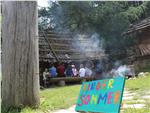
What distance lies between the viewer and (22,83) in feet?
21.5

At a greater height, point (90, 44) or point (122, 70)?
point (90, 44)

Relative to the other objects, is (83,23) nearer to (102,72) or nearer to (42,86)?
(102,72)

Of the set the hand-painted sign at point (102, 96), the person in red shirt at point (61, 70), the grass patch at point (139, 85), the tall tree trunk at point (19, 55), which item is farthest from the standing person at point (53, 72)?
the hand-painted sign at point (102, 96)

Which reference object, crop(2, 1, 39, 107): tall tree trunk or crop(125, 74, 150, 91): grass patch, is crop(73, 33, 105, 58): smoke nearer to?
crop(125, 74, 150, 91): grass patch

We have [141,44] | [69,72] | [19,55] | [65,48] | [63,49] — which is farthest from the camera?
[141,44]

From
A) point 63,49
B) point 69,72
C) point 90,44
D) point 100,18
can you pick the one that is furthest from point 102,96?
point 100,18

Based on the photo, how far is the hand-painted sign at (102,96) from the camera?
477 cm

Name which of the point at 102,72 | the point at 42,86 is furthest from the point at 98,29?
the point at 42,86

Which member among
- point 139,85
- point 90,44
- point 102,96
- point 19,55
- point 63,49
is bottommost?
point 139,85

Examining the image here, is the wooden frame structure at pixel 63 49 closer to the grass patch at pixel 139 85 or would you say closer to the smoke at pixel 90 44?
the smoke at pixel 90 44

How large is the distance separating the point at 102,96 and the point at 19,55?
2003mm

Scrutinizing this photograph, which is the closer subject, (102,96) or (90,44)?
(102,96)

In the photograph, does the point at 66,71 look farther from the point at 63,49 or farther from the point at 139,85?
the point at 139,85

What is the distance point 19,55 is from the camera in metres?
6.59
